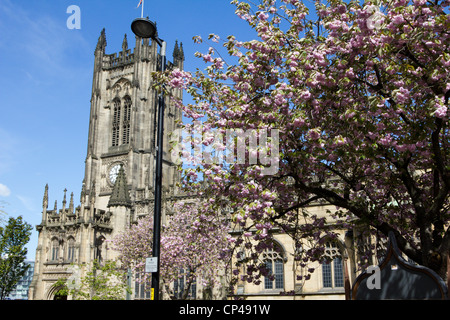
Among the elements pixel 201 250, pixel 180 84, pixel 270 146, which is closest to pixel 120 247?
pixel 201 250

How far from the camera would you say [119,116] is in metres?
73.2

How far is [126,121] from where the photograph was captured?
7175cm

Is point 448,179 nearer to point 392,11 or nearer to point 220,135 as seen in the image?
point 392,11

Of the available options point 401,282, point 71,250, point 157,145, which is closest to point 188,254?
point 157,145

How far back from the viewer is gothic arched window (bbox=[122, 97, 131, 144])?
233 feet

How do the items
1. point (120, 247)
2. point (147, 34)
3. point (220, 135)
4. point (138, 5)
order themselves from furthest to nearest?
1. point (120, 247)
2. point (138, 5)
3. point (147, 34)
4. point (220, 135)

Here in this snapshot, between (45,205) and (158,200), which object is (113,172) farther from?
(158,200)

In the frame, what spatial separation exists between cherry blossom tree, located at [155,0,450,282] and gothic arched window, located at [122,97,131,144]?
60.5 metres

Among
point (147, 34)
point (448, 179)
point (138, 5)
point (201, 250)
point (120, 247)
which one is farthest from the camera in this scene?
point (120, 247)

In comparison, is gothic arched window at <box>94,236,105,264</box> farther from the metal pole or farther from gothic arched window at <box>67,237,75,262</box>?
the metal pole

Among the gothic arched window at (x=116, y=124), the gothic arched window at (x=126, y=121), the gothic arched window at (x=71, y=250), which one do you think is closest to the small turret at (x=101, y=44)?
the gothic arched window at (x=116, y=124)

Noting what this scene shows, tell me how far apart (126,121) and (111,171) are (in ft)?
27.6

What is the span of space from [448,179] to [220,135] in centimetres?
488

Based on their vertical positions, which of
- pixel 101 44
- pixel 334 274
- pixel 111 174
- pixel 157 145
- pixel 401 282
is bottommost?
pixel 401 282
